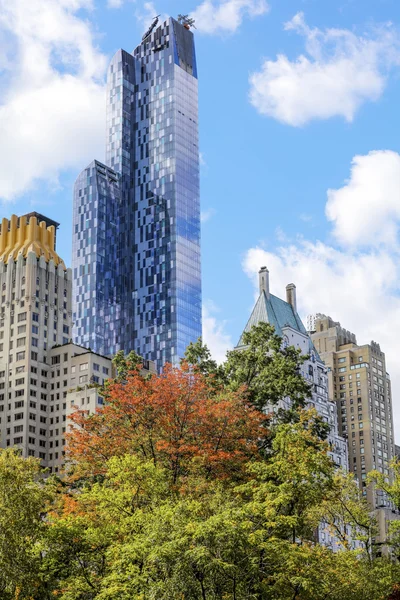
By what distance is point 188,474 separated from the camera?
50406 mm

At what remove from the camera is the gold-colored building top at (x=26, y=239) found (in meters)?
178

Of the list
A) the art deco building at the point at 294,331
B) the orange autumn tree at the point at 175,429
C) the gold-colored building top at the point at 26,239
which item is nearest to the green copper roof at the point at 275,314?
the art deco building at the point at 294,331

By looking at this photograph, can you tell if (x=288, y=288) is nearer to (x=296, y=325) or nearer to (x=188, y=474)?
(x=296, y=325)

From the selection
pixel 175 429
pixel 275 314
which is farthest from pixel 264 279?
pixel 175 429

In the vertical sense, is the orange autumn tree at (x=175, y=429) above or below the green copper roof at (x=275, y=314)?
below

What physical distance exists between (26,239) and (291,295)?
5426 centimetres

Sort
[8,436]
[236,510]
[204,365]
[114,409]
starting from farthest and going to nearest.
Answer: [8,436], [204,365], [114,409], [236,510]

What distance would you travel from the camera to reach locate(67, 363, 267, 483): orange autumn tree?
50.7 metres

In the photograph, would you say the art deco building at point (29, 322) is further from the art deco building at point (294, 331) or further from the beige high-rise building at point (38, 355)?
the art deco building at point (294, 331)

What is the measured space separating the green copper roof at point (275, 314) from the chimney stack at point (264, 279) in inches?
41.2

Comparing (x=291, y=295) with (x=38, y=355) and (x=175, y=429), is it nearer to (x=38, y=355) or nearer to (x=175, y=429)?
(x=38, y=355)

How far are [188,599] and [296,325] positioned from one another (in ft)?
428

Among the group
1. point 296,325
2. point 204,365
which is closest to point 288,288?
point 296,325

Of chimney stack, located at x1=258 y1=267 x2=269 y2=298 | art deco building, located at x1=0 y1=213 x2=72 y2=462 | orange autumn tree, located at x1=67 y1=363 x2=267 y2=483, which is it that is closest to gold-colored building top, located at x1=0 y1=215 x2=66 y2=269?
art deco building, located at x1=0 y1=213 x2=72 y2=462
